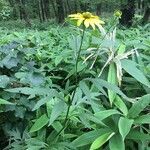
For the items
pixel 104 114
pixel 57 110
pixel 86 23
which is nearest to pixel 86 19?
pixel 86 23

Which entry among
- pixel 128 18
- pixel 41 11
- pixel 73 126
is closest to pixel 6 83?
pixel 73 126

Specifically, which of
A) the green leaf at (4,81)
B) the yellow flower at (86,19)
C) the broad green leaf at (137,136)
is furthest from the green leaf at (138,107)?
the green leaf at (4,81)

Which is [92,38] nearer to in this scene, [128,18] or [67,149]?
[67,149]

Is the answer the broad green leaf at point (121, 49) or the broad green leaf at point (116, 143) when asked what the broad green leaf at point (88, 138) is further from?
the broad green leaf at point (121, 49)

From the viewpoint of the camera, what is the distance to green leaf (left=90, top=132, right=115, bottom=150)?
95.6 inches

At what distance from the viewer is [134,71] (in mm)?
2818

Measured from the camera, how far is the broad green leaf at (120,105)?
2.66 metres

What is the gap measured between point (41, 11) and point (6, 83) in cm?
2640

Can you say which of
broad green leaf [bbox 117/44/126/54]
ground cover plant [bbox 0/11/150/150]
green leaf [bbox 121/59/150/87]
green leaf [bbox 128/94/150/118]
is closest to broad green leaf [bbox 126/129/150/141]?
ground cover plant [bbox 0/11/150/150]

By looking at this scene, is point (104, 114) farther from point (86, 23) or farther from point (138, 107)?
point (86, 23)

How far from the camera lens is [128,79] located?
10.3ft

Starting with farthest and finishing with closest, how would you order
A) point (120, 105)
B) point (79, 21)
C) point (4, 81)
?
point (4, 81) < point (120, 105) < point (79, 21)

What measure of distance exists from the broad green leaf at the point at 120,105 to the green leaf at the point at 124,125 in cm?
12

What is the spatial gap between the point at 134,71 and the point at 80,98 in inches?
19.6
